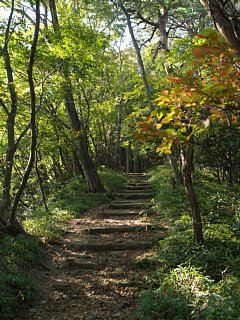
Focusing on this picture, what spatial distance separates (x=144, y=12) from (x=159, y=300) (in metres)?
11.4

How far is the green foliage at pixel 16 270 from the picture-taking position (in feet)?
11.9

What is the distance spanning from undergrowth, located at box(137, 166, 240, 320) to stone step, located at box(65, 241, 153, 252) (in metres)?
0.39

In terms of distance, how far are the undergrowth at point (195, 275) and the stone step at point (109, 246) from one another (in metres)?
0.39

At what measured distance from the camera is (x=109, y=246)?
5828 millimetres

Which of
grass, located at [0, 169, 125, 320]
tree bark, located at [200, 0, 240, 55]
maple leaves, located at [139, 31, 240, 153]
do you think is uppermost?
tree bark, located at [200, 0, 240, 55]

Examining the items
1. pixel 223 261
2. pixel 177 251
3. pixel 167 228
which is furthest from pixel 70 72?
pixel 223 261

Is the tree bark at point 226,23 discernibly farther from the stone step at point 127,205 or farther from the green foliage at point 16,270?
the stone step at point 127,205

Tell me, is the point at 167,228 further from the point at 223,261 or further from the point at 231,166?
the point at 231,166

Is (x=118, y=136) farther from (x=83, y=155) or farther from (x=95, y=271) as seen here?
(x=95, y=271)

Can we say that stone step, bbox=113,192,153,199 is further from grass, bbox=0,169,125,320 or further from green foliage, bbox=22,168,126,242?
grass, bbox=0,169,125,320

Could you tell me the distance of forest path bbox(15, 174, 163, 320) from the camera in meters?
3.78

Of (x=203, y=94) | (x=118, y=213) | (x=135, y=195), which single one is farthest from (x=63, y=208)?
(x=203, y=94)

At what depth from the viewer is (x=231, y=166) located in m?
9.74

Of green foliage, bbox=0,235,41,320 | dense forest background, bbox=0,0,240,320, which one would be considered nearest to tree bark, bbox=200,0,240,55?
dense forest background, bbox=0,0,240,320
